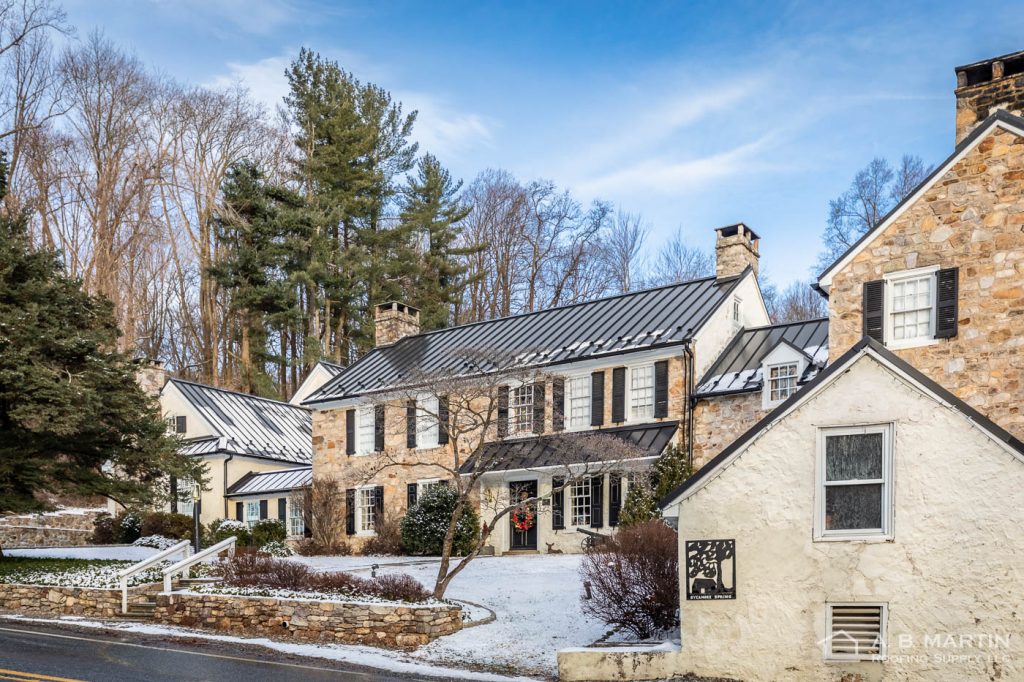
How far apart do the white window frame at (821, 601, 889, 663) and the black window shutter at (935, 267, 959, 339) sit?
6.49m

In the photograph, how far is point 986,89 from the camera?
17.8 m

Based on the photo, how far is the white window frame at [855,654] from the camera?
11883 millimetres

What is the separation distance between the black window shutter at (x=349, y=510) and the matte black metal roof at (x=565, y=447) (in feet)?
16.9

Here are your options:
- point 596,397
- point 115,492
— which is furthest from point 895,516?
point 115,492

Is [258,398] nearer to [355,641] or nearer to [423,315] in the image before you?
[423,315]

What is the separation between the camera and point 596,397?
92.3 feet

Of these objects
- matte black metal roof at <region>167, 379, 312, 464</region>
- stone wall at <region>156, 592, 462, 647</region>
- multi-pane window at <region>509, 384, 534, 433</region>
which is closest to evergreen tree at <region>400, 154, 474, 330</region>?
matte black metal roof at <region>167, 379, 312, 464</region>

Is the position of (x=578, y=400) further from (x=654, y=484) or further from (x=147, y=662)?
(x=147, y=662)

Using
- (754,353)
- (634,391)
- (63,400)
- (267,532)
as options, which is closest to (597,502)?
(634,391)

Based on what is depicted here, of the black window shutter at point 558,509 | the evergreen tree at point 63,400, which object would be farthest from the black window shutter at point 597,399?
the evergreen tree at point 63,400

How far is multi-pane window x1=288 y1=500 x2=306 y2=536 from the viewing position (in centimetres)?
3444

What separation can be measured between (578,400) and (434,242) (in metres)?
23.5

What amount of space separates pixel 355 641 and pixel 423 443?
47.9 feet

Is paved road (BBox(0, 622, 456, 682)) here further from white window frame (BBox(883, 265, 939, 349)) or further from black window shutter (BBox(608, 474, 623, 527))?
black window shutter (BBox(608, 474, 623, 527))
